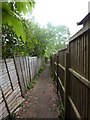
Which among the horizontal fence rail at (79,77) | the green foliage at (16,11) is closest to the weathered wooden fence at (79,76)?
the horizontal fence rail at (79,77)

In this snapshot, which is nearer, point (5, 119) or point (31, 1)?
point (31, 1)

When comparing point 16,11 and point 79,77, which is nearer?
point 16,11

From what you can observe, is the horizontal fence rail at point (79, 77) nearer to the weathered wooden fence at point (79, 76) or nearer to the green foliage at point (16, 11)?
the weathered wooden fence at point (79, 76)

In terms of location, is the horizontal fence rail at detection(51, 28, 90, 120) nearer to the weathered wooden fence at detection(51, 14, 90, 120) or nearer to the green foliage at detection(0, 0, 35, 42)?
the weathered wooden fence at detection(51, 14, 90, 120)

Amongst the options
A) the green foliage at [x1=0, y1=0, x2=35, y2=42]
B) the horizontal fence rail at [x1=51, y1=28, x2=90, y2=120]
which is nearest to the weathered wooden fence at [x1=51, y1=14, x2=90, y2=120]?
the horizontal fence rail at [x1=51, y1=28, x2=90, y2=120]

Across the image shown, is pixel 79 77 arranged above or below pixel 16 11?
below

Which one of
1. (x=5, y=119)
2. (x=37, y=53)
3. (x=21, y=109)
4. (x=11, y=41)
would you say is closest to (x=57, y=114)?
(x=21, y=109)

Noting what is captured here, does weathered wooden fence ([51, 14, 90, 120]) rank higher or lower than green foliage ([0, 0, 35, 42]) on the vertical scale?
lower

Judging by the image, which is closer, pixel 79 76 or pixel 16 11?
pixel 16 11

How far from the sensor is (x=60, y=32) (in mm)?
56469

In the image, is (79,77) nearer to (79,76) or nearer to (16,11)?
(79,76)

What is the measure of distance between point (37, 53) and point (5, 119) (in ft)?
62.5

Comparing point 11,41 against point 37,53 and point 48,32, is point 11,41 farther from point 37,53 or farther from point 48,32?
point 48,32

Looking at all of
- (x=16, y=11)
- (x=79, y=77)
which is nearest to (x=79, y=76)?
(x=79, y=77)
